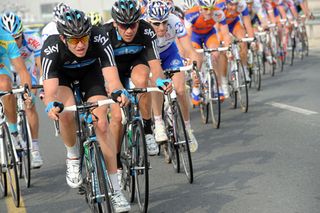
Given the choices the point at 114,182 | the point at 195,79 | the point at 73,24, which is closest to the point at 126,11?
the point at 73,24

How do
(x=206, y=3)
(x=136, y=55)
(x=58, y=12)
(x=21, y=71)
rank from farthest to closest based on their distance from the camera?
1. (x=206, y=3)
2. (x=21, y=71)
3. (x=136, y=55)
4. (x=58, y=12)

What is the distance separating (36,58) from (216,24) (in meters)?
3.64

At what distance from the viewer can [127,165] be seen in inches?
293

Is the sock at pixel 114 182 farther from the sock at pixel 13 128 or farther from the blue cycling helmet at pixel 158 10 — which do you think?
the sock at pixel 13 128

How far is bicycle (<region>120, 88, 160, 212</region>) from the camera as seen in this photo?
697 cm

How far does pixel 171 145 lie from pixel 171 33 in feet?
5.94

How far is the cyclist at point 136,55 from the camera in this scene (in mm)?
7598

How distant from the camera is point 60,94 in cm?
709

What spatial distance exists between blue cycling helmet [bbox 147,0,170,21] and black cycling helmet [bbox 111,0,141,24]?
147 centimetres

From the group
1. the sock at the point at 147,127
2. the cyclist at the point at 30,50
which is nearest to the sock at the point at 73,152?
the sock at the point at 147,127

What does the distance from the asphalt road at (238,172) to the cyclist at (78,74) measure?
845 millimetres

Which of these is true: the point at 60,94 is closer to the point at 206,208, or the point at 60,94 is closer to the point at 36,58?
the point at 206,208

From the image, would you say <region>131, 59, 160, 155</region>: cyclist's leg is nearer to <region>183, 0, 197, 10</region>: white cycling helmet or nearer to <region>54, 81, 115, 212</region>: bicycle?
<region>54, 81, 115, 212</region>: bicycle

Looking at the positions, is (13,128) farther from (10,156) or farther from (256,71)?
(256,71)
